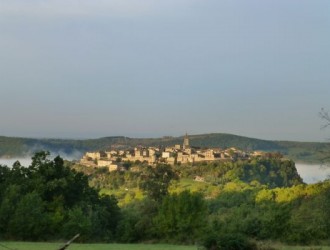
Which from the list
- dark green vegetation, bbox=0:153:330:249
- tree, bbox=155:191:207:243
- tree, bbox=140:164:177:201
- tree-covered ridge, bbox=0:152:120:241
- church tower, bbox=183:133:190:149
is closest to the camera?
dark green vegetation, bbox=0:153:330:249

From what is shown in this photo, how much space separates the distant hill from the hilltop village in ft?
13.7

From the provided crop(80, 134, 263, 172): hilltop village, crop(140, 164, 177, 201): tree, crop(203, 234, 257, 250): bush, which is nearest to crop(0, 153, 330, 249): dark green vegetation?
crop(140, 164, 177, 201): tree

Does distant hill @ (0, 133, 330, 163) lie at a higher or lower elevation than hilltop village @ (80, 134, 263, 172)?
higher

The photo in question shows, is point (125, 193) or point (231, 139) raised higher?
point (231, 139)

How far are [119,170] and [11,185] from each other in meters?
71.1

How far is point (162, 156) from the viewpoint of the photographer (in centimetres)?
12350

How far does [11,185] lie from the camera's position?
46.5 meters

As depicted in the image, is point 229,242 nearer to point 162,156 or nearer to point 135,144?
point 162,156

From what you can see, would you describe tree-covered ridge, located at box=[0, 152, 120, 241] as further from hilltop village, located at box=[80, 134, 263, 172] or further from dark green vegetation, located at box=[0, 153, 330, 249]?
hilltop village, located at box=[80, 134, 263, 172]

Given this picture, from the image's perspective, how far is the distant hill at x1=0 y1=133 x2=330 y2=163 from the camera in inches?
4284

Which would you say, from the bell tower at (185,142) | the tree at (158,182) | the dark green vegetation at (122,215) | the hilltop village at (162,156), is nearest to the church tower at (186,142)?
the bell tower at (185,142)

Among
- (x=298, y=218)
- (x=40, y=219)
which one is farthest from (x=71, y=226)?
(x=298, y=218)

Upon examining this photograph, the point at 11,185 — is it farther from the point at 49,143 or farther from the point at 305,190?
the point at 49,143

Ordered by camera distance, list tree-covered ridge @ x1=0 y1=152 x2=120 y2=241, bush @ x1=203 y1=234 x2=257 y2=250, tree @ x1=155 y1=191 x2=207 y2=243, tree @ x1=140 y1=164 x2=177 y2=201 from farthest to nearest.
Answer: tree @ x1=140 y1=164 x2=177 y2=201 → tree @ x1=155 y1=191 x2=207 y2=243 → tree-covered ridge @ x1=0 y1=152 x2=120 y2=241 → bush @ x1=203 y1=234 x2=257 y2=250
